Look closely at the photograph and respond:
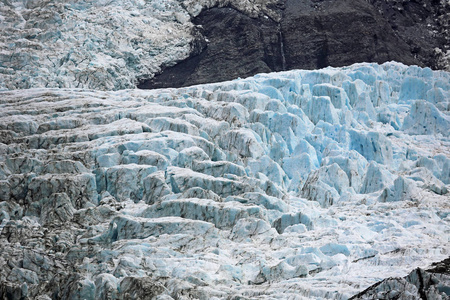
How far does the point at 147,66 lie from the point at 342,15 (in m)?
23.3

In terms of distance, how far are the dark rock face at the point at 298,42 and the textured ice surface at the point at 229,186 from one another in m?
16.7

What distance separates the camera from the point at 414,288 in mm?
26406

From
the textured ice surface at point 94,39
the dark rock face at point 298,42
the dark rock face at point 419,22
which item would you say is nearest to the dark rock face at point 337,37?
the dark rock face at point 298,42

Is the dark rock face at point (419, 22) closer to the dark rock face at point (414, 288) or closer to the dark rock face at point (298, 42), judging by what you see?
the dark rock face at point (298, 42)

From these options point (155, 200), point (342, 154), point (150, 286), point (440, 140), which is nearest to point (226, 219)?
point (155, 200)

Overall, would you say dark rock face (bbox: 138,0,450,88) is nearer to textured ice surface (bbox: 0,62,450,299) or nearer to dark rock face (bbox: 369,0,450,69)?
dark rock face (bbox: 369,0,450,69)

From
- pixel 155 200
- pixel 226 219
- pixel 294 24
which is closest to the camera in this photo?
pixel 226 219

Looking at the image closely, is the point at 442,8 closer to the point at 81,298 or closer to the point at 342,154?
the point at 342,154

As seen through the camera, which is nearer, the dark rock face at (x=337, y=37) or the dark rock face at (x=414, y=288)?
the dark rock face at (x=414, y=288)

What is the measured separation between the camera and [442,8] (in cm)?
8700

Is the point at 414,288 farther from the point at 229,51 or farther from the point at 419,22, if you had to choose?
the point at 419,22

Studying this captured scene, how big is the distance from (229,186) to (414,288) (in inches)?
666

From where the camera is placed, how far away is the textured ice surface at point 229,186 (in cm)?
3325

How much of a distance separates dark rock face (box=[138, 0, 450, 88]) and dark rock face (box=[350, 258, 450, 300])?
4876 cm
